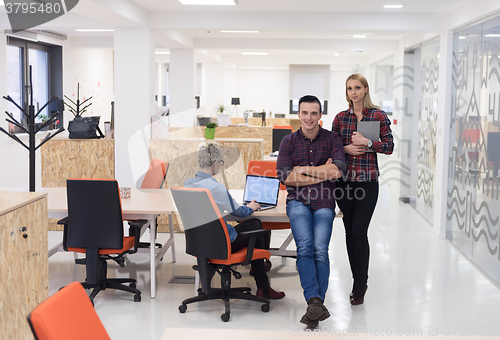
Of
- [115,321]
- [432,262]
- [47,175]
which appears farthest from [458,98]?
[47,175]

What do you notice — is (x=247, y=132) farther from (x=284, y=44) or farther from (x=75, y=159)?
(x=75, y=159)

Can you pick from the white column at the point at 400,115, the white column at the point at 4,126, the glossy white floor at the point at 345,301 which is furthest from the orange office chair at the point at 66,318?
the white column at the point at 400,115

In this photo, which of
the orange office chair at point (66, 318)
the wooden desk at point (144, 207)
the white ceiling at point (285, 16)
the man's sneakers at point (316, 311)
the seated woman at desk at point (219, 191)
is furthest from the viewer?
the white ceiling at point (285, 16)

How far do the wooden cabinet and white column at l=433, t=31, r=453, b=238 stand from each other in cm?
402

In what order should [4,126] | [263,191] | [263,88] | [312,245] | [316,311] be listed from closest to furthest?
[316,311] < [312,245] < [263,191] < [4,126] < [263,88]

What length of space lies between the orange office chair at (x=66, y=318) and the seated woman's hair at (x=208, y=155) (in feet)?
6.93

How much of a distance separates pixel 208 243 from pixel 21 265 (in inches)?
50.3

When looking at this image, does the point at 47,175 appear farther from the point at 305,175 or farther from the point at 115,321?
the point at 305,175

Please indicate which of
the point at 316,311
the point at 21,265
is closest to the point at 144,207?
the point at 21,265

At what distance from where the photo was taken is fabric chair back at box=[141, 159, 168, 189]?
16.1ft

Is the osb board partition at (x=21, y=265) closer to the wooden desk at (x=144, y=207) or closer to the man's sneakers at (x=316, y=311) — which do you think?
the wooden desk at (x=144, y=207)

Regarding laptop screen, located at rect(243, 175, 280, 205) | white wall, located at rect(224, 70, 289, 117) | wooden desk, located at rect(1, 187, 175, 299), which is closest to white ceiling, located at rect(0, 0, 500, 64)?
wooden desk, located at rect(1, 187, 175, 299)

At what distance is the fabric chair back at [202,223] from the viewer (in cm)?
329

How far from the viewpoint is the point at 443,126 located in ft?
19.4
